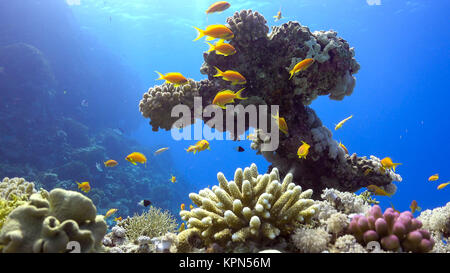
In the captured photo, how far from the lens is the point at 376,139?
9550 centimetres

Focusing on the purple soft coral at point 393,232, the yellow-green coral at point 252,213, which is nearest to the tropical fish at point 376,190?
the purple soft coral at point 393,232

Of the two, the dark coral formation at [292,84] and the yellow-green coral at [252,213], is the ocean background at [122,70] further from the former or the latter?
the yellow-green coral at [252,213]

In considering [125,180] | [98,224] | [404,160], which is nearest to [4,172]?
Result: [125,180]

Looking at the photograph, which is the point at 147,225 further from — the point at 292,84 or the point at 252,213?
the point at 292,84

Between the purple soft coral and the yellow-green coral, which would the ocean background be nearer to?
the yellow-green coral

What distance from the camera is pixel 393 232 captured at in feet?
7.77

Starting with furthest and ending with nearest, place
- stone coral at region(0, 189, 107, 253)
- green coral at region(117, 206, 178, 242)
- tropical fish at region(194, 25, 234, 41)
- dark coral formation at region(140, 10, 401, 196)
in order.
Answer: dark coral formation at region(140, 10, 401, 196) → tropical fish at region(194, 25, 234, 41) → green coral at region(117, 206, 178, 242) → stone coral at region(0, 189, 107, 253)

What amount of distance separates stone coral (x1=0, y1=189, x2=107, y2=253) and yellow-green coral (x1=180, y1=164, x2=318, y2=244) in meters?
1.08

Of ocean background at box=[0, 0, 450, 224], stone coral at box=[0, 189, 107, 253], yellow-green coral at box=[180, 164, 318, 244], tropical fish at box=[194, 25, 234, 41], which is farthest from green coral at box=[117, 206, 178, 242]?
tropical fish at box=[194, 25, 234, 41]

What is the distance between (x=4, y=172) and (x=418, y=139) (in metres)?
105

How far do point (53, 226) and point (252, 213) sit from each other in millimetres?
1913

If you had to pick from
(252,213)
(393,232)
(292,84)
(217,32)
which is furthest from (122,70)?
(393,232)

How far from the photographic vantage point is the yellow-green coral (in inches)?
100

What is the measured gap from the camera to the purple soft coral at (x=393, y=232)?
2.28 metres
